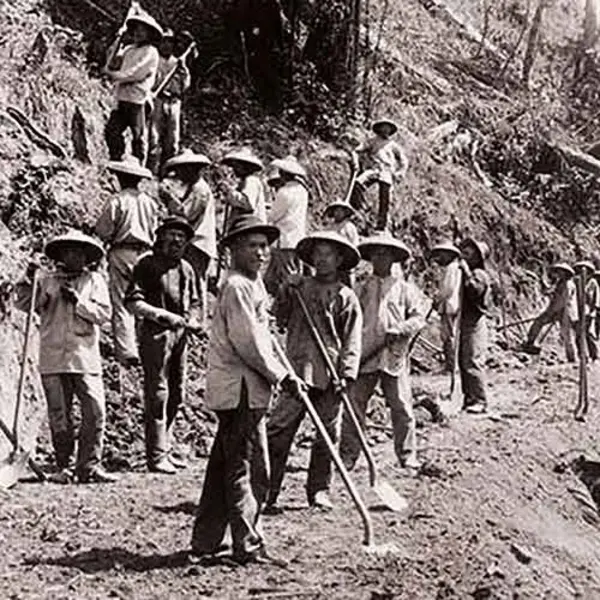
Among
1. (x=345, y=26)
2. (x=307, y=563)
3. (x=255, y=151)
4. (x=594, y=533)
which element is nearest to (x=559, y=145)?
(x=345, y=26)

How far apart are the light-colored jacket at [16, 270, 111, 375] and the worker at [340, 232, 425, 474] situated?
2.17 meters

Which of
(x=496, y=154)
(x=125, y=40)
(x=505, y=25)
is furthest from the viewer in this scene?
Result: (x=505, y=25)

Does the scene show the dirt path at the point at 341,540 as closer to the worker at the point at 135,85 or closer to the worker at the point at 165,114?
the worker at the point at 135,85

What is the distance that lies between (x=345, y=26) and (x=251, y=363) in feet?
44.6

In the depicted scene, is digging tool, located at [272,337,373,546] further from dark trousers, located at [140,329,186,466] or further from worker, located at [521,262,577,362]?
worker, located at [521,262,577,362]

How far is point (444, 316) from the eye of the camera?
46.4ft

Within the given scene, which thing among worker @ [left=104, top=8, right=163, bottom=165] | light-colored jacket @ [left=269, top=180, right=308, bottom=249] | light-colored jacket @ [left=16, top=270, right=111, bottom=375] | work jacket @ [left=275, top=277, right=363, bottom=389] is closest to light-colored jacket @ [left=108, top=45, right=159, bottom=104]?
worker @ [left=104, top=8, right=163, bottom=165]

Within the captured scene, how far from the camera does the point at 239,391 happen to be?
716 cm

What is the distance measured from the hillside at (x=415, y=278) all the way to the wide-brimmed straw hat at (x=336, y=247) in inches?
69.8

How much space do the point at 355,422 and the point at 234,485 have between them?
189cm

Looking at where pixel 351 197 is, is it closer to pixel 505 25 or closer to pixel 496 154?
pixel 496 154

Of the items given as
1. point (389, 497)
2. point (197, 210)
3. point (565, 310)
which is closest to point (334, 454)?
point (389, 497)

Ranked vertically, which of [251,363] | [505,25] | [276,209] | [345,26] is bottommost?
[251,363]

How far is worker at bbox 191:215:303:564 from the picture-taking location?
7109 mm
